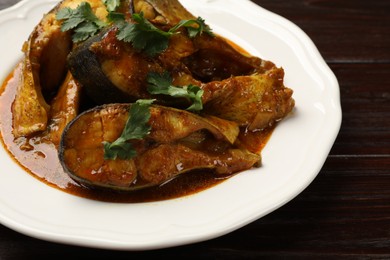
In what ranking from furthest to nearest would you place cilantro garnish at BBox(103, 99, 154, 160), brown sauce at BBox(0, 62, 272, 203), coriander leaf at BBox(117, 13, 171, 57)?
coriander leaf at BBox(117, 13, 171, 57)
brown sauce at BBox(0, 62, 272, 203)
cilantro garnish at BBox(103, 99, 154, 160)

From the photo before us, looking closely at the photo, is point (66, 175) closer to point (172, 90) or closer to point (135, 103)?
point (135, 103)

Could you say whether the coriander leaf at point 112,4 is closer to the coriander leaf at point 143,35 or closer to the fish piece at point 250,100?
the coriander leaf at point 143,35

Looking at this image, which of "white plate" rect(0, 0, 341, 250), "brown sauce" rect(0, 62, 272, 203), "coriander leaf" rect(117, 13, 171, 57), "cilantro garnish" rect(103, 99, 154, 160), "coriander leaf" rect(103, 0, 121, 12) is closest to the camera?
"white plate" rect(0, 0, 341, 250)

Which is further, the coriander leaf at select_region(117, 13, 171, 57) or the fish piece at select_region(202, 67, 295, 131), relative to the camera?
the fish piece at select_region(202, 67, 295, 131)

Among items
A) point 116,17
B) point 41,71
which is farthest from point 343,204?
point 41,71

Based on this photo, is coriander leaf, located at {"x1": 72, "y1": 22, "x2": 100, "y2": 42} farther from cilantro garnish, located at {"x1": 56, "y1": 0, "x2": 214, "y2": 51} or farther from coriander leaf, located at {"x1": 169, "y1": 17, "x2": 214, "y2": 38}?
coriander leaf, located at {"x1": 169, "y1": 17, "x2": 214, "y2": 38}

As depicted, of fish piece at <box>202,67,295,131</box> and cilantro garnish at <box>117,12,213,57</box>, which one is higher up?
cilantro garnish at <box>117,12,213,57</box>

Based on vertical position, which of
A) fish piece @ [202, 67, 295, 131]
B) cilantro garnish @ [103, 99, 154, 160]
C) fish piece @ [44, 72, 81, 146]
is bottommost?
fish piece @ [202, 67, 295, 131]

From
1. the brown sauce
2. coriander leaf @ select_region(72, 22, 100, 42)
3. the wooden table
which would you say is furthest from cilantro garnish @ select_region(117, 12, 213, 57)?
the wooden table
